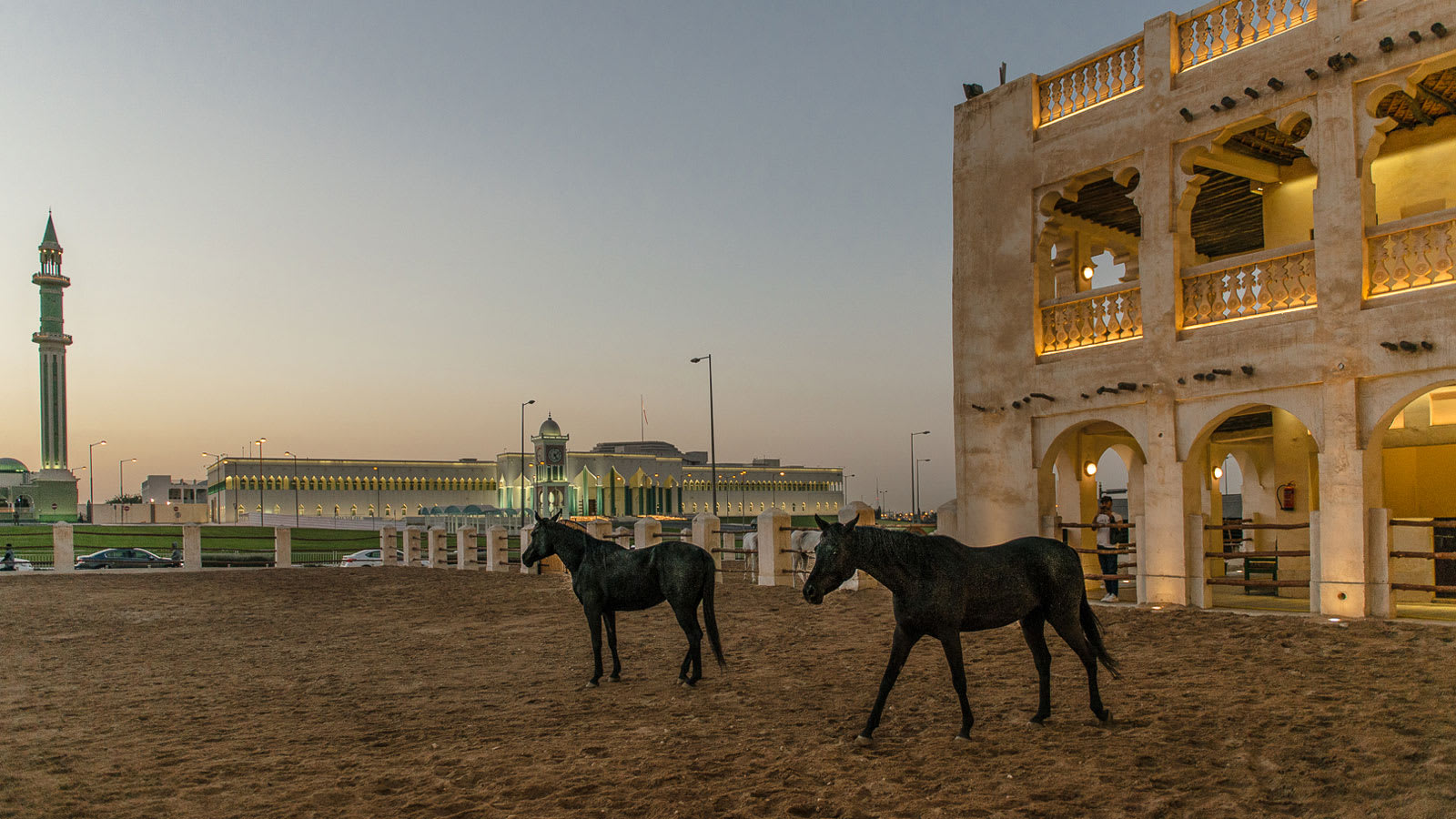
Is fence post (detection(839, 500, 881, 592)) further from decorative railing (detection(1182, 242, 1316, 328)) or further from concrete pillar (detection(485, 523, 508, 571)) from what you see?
concrete pillar (detection(485, 523, 508, 571))

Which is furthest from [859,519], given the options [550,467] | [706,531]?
[550,467]

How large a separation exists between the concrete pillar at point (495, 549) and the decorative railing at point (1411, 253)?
25.0m

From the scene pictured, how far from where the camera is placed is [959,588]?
7.75 meters

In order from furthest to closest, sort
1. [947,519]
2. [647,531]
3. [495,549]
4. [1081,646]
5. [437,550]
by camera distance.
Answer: [437,550] < [495,549] < [647,531] < [947,519] < [1081,646]

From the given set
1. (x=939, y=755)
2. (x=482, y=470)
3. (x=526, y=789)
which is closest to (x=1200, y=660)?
(x=939, y=755)

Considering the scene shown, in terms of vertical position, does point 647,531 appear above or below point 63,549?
above

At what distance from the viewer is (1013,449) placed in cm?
1812

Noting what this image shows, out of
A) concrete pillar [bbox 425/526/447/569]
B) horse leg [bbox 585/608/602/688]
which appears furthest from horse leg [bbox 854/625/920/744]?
concrete pillar [bbox 425/526/447/569]

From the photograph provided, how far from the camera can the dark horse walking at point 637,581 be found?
35.3 feet

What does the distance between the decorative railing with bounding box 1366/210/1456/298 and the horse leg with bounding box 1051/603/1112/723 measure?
28.7ft

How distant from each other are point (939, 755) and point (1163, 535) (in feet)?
33.1

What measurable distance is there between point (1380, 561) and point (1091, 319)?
5849mm

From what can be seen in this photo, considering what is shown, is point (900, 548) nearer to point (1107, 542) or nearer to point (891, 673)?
point (891, 673)

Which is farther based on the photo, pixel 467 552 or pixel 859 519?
pixel 467 552
